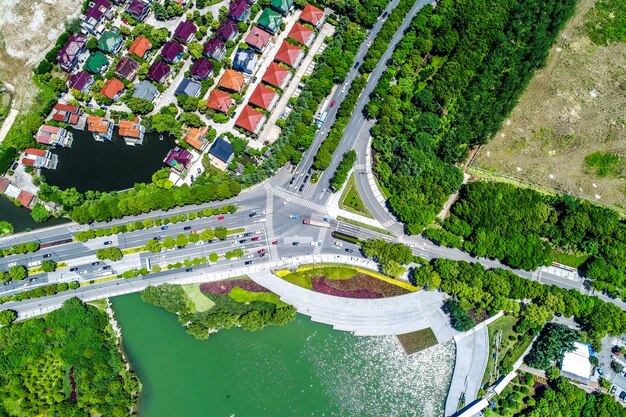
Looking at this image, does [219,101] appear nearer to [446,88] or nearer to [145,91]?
[145,91]

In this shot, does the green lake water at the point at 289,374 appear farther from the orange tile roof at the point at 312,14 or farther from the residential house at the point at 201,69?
the orange tile roof at the point at 312,14

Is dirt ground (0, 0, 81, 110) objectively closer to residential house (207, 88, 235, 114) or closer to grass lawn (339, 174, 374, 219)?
residential house (207, 88, 235, 114)

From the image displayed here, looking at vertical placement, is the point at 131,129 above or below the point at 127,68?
below

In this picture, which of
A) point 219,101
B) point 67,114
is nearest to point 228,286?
point 219,101

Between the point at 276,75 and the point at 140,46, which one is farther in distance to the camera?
the point at 140,46

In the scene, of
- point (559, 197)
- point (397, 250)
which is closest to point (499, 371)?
point (397, 250)

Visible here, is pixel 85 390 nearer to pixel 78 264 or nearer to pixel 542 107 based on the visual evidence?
pixel 78 264
